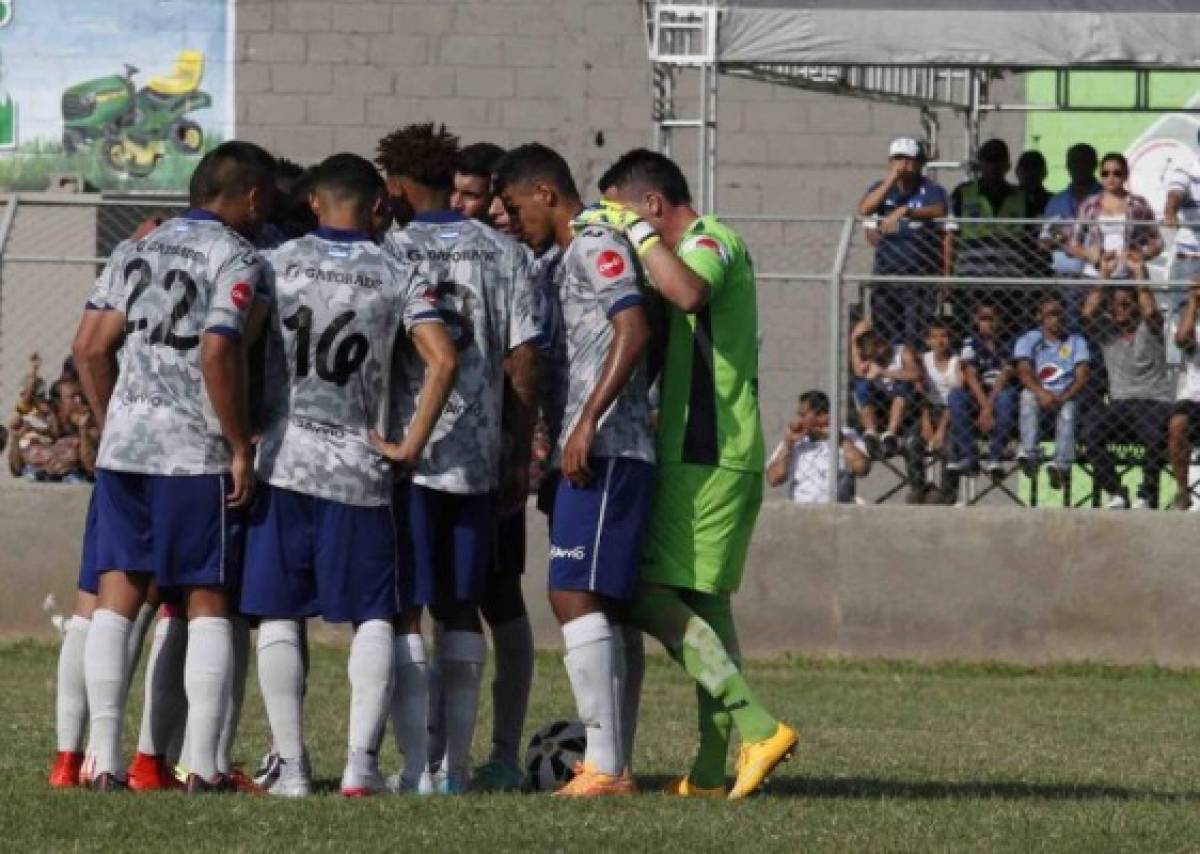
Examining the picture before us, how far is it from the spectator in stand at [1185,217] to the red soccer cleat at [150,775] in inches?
335

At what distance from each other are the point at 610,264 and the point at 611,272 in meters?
0.03

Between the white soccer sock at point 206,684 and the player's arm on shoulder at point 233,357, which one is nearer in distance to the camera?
the player's arm on shoulder at point 233,357

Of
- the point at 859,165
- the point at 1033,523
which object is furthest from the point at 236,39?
the point at 1033,523

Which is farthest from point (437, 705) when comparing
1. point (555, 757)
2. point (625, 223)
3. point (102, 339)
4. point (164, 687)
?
point (625, 223)

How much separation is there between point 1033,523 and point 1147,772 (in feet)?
Result: 17.7

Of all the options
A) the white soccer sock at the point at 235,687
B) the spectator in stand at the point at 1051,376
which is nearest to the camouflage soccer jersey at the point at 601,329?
the white soccer sock at the point at 235,687

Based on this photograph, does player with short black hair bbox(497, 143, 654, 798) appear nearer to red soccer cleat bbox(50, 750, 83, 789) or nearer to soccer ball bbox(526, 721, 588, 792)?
soccer ball bbox(526, 721, 588, 792)

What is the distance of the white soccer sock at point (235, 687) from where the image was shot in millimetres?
8820

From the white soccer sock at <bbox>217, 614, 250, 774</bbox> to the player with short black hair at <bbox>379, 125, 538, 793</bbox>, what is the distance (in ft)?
1.82

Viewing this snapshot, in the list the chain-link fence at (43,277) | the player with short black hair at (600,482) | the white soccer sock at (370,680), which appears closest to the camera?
the white soccer sock at (370,680)

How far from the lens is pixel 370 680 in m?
8.51

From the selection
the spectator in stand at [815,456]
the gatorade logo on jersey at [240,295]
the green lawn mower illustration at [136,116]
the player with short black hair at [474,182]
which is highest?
the green lawn mower illustration at [136,116]

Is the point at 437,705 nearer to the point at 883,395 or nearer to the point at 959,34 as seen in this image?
the point at 883,395

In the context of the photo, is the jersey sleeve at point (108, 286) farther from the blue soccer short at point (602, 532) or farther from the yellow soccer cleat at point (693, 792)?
the yellow soccer cleat at point (693, 792)
